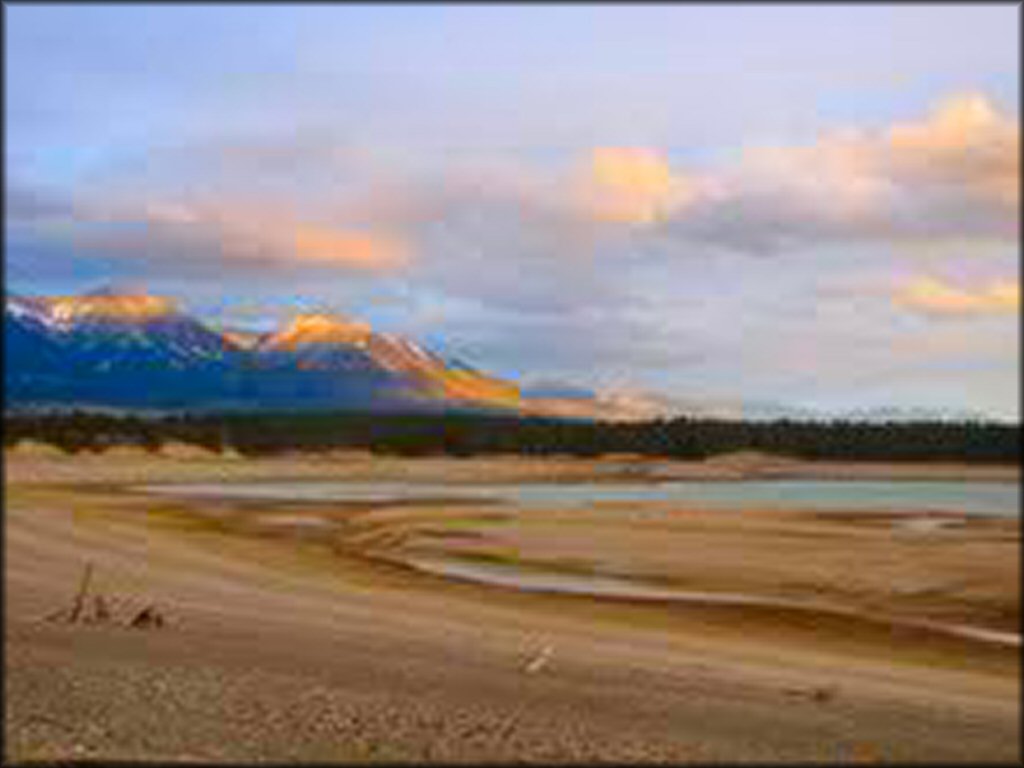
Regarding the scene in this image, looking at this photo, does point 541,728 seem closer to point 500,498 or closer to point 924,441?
point 500,498

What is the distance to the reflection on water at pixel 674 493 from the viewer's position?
7562 centimetres

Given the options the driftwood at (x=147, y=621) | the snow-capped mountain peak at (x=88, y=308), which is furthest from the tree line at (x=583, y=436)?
the driftwood at (x=147, y=621)

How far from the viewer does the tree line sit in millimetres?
146625

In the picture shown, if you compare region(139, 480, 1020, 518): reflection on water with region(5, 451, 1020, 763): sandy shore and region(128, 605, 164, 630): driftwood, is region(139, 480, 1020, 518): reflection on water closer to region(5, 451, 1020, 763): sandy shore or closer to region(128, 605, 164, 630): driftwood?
region(5, 451, 1020, 763): sandy shore

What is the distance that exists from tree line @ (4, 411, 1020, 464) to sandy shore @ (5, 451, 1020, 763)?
9420 cm

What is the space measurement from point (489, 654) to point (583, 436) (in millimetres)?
139674

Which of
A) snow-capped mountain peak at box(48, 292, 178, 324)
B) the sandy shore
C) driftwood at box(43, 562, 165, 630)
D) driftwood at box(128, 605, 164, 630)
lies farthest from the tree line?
driftwood at box(128, 605, 164, 630)

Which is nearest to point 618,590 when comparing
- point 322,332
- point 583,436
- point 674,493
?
point 322,332

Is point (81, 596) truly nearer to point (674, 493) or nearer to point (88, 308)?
point (88, 308)

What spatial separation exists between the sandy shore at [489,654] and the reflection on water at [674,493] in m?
22.9

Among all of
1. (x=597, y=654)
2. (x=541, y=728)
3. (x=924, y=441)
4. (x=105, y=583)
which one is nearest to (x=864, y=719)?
(x=541, y=728)

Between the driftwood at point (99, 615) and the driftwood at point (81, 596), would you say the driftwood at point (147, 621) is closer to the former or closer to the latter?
the driftwood at point (99, 615)

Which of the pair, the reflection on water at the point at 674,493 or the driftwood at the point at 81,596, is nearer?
the driftwood at the point at 81,596

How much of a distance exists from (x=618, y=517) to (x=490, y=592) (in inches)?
1057
